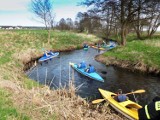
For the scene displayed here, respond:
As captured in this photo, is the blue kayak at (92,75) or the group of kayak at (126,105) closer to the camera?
the group of kayak at (126,105)

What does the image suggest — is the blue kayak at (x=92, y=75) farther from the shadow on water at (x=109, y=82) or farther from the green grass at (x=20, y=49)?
the green grass at (x=20, y=49)

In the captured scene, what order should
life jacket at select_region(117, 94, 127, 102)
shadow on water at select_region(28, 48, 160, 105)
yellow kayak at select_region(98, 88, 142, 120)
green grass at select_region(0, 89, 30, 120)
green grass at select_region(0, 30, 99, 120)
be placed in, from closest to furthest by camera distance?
green grass at select_region(0, 89, 30, 120) < green grass at select_region(0, 30, 99, 120) < yellow kayak at select_region(98, 88, 142, 120) < life jacket at select_region(117, 94, 127, 102) < shadow on water at select_region(28, 48, 160, 105)

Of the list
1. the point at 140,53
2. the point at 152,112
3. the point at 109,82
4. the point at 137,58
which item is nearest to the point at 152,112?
the point at 152,112

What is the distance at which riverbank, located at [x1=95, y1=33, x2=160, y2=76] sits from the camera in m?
19.8

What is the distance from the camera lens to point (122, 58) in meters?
23.1

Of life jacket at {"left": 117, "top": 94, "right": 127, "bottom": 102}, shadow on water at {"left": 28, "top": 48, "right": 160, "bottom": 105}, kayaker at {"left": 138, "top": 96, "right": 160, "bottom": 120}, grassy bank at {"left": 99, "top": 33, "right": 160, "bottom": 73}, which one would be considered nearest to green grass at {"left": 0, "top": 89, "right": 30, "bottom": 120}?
kayaker at {"left": 138, "top": 96, "right": 160, "bottom": 120}

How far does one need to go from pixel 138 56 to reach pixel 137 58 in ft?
1.35

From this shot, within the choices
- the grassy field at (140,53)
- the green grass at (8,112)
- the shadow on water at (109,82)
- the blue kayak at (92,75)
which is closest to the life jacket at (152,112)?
the green grass at (8,112)

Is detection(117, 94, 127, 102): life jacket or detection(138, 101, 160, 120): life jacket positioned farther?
detection(117, 94, 127, 102): life jacket

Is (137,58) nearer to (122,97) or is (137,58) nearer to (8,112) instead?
(122,97)

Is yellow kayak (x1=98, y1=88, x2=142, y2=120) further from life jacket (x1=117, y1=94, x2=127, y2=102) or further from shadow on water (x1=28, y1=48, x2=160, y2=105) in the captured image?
shadow on water (x1=28, y1=48, x2=160, y2=105)

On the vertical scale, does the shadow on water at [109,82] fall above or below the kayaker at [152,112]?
below

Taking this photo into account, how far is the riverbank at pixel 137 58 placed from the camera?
19.8 meters

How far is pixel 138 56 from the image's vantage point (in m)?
21.8
